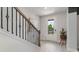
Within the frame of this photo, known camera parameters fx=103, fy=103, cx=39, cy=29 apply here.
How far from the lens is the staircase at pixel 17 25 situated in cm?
268

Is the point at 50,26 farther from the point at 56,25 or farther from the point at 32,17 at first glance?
the point at 32,17

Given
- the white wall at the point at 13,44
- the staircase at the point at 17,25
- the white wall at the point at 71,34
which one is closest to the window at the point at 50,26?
the staircase at the point at 17,25

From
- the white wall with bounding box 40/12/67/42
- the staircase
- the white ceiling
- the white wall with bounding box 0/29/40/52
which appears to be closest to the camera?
the white wall with bounding box 0/29/40/52

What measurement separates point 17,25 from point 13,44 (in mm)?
590

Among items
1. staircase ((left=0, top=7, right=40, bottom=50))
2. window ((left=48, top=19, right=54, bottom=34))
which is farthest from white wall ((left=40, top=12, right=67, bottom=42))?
staircase ((left=0, top=7, right=40, bottom=50))

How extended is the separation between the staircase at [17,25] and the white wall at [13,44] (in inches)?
2.3

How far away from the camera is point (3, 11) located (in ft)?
8.91

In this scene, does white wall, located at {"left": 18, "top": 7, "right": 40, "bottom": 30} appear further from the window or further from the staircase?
the window

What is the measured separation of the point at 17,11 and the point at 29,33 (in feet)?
2.37

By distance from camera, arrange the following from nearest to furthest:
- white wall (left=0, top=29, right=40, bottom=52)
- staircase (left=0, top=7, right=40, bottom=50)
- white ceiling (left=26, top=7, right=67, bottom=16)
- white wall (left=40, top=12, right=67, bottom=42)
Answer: white wall (left=0, top=29, right=40, bottom=52) → staircase (left=0, top=7, right=40, bottom=50) → white ceiling (left=26, top=7, right=67, bottom=16) → white wall (left=40, top=12, right=67, bottom=42)

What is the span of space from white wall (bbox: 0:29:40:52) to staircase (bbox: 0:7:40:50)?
6 centimetres

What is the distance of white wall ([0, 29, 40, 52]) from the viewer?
243cm

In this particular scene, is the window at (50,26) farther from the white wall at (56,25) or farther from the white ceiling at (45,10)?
the white ceiling at (45,10)
